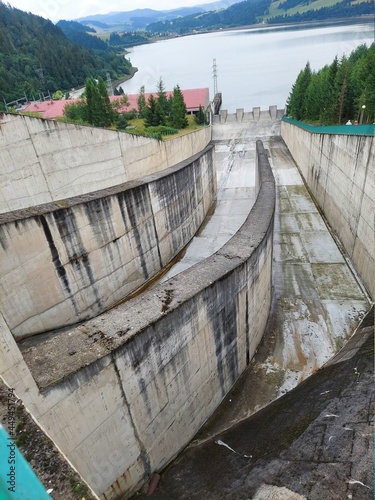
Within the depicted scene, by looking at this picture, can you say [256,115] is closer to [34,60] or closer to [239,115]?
[239,115]

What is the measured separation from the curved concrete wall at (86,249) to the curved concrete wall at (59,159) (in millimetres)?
3192

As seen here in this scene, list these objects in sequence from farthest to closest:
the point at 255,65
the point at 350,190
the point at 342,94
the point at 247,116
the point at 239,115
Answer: the point at 255,65
the point at 247,116
the point at 239,115
the point at 342,94
the point at 350,190

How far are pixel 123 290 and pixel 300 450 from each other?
27.6 ft

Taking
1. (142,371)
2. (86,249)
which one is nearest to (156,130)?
(86,249)

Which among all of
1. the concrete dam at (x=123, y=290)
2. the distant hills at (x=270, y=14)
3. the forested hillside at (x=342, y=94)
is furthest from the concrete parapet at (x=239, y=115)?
the concrete dam at (x=123, y=290)

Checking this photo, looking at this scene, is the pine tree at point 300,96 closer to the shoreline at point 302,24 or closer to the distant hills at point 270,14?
the shoreline at point 302,24

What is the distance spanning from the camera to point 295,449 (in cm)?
686

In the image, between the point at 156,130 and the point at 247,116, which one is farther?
the point at 247,116

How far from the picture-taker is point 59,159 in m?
14.6

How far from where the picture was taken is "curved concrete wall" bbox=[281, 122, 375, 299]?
12070 mm

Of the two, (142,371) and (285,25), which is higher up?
(285,25)

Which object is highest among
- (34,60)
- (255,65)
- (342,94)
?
(34,60)

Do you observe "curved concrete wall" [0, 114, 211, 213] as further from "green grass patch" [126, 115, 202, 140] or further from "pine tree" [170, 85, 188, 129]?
"pine tree" [170, 85, 188, 129]

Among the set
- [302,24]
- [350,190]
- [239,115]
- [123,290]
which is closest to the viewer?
[123,290]
